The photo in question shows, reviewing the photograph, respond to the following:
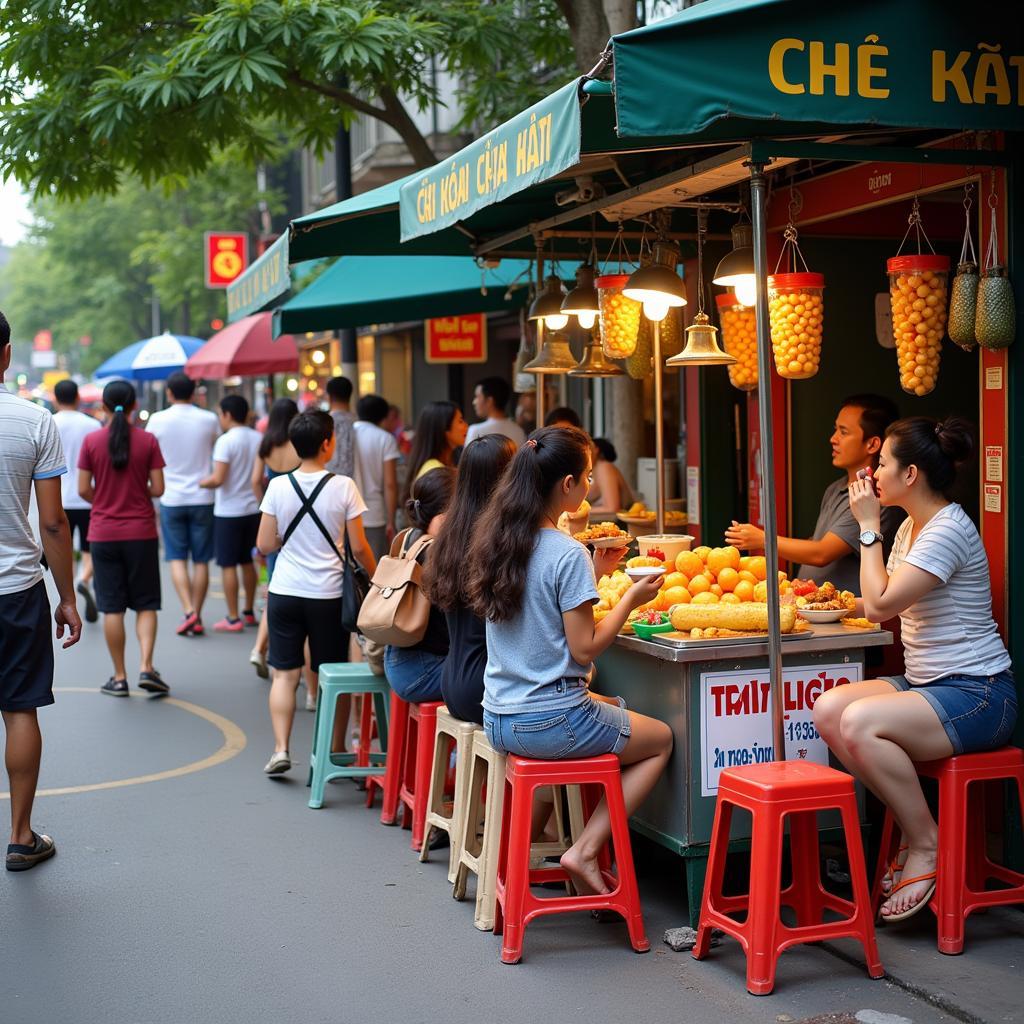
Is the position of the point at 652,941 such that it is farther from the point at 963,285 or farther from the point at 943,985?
the point at 963,285

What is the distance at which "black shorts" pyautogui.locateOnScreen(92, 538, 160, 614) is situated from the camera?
31.0 feet

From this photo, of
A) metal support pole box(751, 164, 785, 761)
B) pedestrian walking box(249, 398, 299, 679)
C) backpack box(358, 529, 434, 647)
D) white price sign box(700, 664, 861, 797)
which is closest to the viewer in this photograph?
metal support pole box(751, 164, 785, 761)

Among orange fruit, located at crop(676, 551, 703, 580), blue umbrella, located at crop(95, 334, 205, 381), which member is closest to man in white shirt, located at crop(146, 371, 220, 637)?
blue umbrella, located at crop(95, 334, 205, 381)

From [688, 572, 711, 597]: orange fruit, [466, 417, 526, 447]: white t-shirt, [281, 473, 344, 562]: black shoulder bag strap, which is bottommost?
[688, 572, 711, 597]: orange fruit

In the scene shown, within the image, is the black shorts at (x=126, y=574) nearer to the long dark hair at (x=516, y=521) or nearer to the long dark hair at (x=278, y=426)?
the long dark hair at (x=278, y=426)

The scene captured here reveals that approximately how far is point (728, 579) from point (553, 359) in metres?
2.33

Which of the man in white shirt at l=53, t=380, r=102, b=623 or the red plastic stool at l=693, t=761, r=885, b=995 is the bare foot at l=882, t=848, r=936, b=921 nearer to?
the red plastic stool at l=693, t=761, r=885, b=995

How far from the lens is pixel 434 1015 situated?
426 cm

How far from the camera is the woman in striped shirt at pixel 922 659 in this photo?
4.70 metres

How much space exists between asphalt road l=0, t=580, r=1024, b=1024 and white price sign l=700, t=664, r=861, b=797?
68 cm

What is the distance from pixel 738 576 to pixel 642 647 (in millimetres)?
768

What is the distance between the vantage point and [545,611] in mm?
4742

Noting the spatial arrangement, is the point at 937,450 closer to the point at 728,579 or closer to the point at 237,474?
the point at 728,579

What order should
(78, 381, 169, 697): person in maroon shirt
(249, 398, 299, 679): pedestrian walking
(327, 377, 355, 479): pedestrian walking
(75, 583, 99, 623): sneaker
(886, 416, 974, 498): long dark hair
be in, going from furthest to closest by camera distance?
(75, 583, 99, 623): sneaker
(249, 398, 299, 679): pedestrian walking
(327, 377, 355, 479): pedestrian walking
(78, 381, 169, 697): person in maroon shirt
(886, 416, 974, 498): long dark hair
